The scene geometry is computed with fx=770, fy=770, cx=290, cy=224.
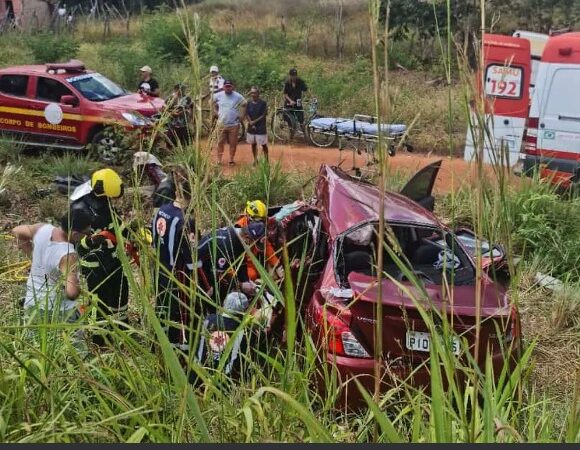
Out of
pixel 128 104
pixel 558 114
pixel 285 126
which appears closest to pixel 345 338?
pixel 558 114

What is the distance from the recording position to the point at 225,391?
2.34 meters

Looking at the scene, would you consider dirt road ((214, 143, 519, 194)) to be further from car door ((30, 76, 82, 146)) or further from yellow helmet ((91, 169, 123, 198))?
yellow helmet ((91, 169, 123, 198))

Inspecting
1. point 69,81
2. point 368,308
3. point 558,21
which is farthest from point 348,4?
point 368,308

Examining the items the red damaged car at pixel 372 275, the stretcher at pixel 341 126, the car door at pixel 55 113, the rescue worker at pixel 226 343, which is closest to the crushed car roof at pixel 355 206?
the red damaged car at pixel 372 275

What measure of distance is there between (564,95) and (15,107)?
8187mm

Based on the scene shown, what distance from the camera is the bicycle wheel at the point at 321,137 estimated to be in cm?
1428

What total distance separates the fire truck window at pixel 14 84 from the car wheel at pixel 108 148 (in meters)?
1.69

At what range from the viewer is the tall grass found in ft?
5.86

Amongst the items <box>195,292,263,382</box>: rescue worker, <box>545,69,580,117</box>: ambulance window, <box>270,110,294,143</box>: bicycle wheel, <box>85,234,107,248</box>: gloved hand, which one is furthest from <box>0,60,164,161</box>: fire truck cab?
<box>195,292,263,382</box>: rescue worker

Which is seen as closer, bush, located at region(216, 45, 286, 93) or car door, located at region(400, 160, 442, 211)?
car door, located at region(400, 160, 442, 211)

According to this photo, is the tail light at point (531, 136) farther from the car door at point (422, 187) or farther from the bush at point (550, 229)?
the car door at point (422, 187)

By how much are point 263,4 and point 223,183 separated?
2399cm

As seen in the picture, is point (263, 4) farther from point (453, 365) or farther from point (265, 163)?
point (453, 365)

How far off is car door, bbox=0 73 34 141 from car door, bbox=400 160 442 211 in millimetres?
7609
